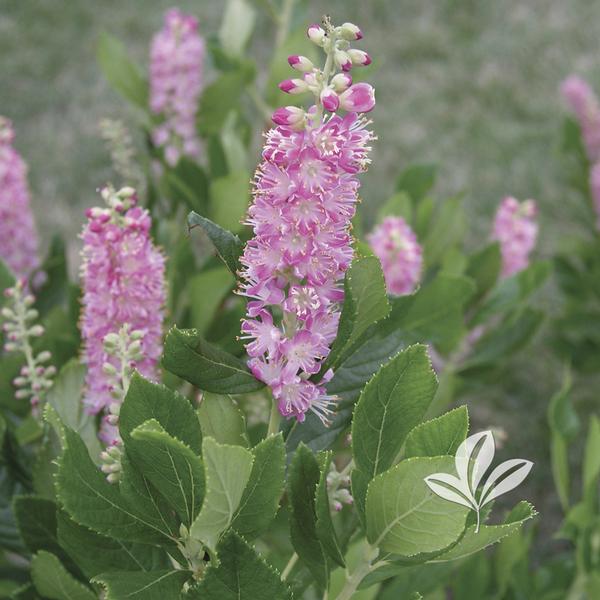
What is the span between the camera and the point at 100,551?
970 millimetres

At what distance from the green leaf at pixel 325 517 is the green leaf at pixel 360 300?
0.36ft

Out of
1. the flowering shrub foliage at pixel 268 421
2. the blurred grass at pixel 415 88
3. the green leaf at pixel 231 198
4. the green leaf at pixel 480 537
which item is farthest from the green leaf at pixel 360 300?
the blurred grass at pixel 415 88

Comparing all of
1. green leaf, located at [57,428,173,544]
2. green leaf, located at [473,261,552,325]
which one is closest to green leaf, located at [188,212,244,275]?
green leaf, located at [57,428,173,544]

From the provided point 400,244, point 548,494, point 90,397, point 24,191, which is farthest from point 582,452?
point 90,397

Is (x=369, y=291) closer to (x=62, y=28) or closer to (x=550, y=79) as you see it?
(x=550, y=79)

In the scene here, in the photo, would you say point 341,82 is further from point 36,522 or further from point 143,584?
point 36,522

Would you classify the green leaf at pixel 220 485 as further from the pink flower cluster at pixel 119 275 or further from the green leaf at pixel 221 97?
the green leaf at pixel 221 97

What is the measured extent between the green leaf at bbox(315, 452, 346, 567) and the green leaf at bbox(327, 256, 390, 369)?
109 millimetres

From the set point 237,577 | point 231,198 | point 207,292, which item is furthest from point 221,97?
point 237,577

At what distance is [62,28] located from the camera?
4.98 meters

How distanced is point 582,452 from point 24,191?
2067 mm

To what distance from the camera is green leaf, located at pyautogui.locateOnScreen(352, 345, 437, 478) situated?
2.66ft

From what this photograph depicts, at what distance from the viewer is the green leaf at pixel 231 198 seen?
1727 millimetres

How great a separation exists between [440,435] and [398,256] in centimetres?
96
